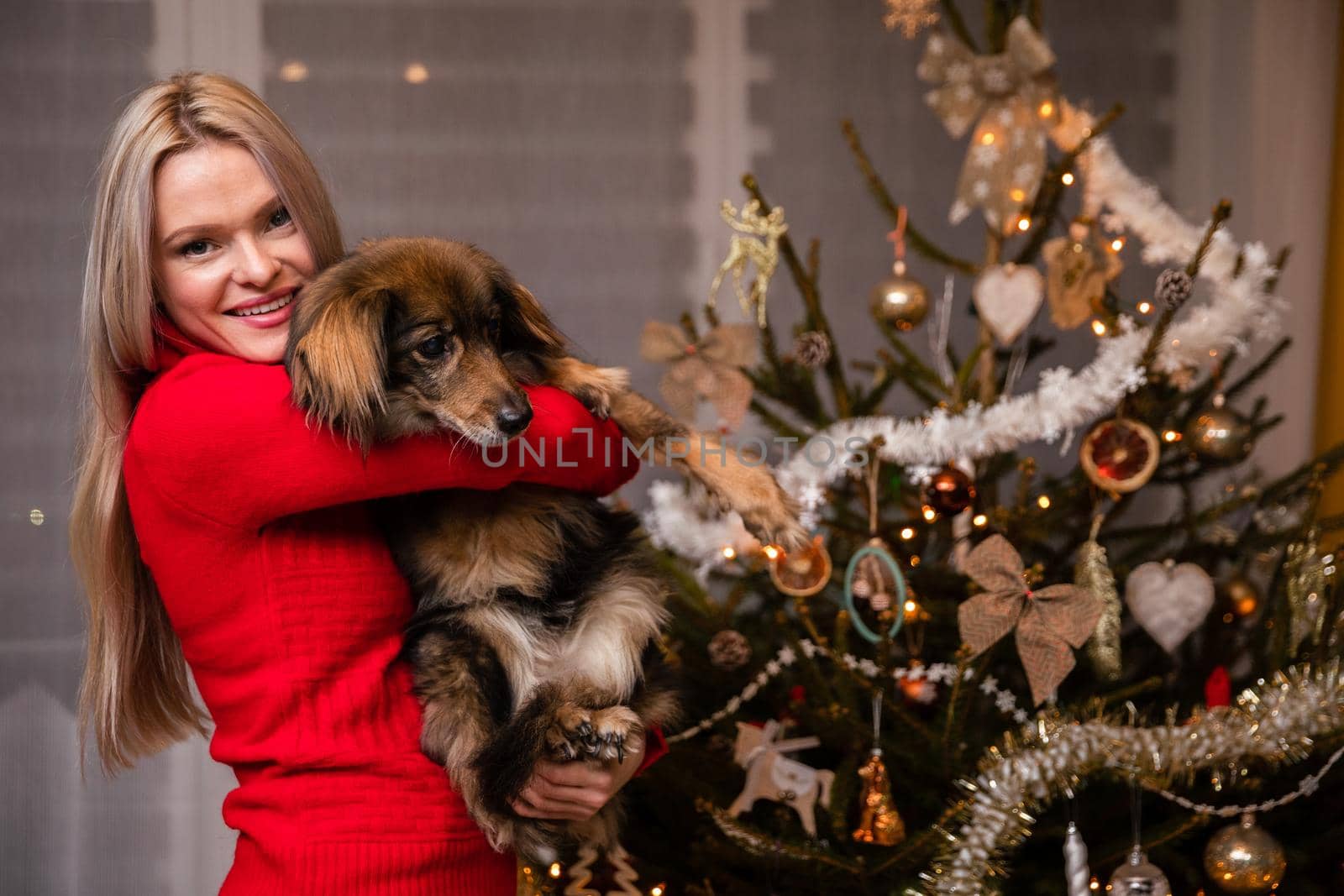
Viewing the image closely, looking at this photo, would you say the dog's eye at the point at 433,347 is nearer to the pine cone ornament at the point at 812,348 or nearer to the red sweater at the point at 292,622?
the red sweater at the point at 292,622

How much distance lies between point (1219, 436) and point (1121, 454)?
11.0 inches

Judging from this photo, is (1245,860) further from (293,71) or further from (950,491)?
(293,71)

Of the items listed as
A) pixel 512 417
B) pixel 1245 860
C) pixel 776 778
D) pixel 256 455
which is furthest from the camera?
pixel 776 778

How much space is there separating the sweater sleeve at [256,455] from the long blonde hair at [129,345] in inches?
4.2

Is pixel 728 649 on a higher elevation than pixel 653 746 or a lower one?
higher

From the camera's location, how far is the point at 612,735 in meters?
1.33

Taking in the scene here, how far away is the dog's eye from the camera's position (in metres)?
1.36

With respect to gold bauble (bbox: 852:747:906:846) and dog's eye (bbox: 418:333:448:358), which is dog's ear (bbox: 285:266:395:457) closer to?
dog's eye (bbox: 418:333:448:358)

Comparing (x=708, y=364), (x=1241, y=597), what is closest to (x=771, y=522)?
(x=708, y=364)

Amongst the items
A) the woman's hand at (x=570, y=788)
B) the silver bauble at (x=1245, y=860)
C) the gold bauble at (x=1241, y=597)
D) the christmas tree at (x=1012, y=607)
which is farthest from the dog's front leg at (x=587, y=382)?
the gold bauble at (x=1241, y=597)

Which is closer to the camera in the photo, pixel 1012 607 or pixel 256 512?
pixel 256 512

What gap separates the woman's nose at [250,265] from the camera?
1.35 meters

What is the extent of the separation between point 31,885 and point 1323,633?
10.2 ft

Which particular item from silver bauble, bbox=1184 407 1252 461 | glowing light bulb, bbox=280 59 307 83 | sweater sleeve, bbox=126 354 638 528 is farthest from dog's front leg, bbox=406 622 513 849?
glowing light bulb, bbox=280 59 307 83
